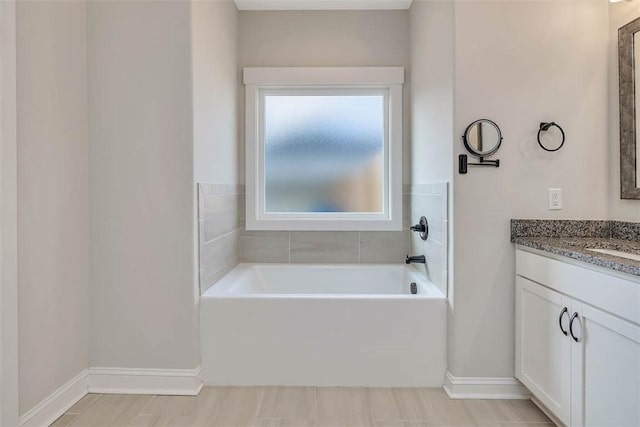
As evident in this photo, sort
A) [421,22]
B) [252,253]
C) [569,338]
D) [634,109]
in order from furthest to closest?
1. [252,253]
2. [421,22]
3. [634,109]
4. [569,338]

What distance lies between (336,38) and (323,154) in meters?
0.88

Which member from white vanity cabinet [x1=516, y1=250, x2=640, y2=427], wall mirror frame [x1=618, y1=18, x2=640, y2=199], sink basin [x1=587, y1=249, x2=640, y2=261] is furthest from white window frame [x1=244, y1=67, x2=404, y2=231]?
sink basin [x1=587, y1=249, x2=640, y2=261]

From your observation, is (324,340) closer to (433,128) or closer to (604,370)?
(604,370)

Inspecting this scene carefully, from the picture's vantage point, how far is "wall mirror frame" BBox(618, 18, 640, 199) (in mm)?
2080

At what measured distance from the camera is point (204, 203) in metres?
2.49

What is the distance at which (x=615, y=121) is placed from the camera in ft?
7.24

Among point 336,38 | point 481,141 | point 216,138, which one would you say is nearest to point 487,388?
point 481,141

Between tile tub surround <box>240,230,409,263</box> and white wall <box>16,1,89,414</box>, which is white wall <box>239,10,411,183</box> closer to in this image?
tile tub surround <box>240,230,409,263</box>

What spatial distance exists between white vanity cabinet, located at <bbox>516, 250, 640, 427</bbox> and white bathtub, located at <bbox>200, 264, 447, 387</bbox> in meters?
0.46

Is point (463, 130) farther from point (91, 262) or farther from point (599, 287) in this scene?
point (91, 262)

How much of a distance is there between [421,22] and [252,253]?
2056mm

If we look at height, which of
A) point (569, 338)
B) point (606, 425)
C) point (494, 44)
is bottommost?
point (606, 425)

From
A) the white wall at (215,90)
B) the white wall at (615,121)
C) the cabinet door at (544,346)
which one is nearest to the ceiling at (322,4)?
the white wall at (215,90)

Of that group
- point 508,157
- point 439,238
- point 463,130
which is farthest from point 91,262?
point 508,157
